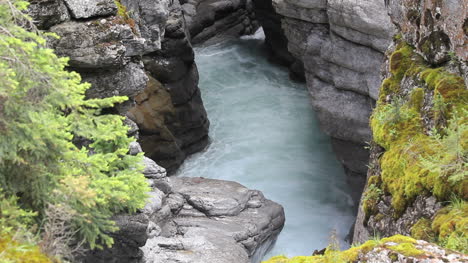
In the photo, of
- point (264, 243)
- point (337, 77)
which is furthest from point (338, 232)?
point (337, 77)

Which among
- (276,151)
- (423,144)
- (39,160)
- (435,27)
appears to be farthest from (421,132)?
(276,151)

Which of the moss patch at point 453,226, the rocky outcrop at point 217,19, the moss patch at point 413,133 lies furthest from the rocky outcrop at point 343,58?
the moss patch at point 453,226

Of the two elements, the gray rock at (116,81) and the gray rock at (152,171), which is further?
the gray rock at (152,171)

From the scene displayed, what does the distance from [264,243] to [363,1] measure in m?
9.10

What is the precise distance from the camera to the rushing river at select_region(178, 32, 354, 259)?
67.8 feet

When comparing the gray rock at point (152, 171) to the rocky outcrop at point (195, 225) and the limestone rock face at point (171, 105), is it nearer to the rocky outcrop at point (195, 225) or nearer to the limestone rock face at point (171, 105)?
the rocky outcrop at point (195, 225)

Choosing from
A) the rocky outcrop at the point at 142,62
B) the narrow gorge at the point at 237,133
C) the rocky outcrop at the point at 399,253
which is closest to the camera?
the rocky outcrop at the point at 399,253

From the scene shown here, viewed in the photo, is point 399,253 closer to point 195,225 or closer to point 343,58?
point 195,225

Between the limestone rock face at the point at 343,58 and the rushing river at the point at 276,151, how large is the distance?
5.77 feet

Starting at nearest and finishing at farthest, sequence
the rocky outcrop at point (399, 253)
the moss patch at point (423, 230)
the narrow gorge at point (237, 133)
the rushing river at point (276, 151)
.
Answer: the rocky outcrop at point (399, 253) → the narrow gorge at point (237, 133) → the moss patch at point (423, 230) → the rushing river at point (276, 151)

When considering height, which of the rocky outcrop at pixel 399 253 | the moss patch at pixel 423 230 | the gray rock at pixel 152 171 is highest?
the rocky outcrop at pixel 399 253

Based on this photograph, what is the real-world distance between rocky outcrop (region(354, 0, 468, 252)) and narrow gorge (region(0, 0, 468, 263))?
35mm

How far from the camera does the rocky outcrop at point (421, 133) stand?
8445 mm

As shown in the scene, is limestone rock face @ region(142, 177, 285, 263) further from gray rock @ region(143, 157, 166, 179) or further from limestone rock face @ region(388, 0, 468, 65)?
limestone rock face @ region(388, 0, 468, 65)
